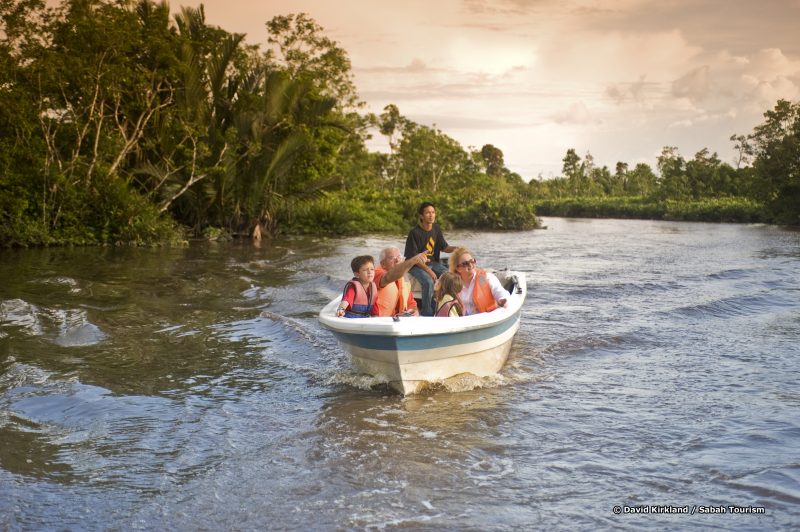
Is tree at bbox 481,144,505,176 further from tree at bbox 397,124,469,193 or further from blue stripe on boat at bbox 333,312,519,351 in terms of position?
blue stripe on boat at bbox 333,312,519,351

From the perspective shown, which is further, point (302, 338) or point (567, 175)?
point (567, 175)

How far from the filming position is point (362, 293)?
25.5 feet

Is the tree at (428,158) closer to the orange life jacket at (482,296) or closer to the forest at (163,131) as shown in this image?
the forest at (163,131)

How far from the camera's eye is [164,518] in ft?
15.6

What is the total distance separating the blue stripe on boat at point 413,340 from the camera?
269 inches

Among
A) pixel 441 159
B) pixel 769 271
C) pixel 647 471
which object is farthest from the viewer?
pixel 441 159

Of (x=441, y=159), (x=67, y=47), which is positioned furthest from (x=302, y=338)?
(x=441, y=159)

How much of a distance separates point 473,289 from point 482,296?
125mm

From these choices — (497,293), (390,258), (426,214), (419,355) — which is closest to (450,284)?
(497,293)

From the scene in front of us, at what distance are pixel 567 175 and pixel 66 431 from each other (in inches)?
3276

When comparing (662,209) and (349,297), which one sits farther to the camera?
(662,209)

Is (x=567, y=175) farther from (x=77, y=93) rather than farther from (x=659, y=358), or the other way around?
(x=659, y=358)

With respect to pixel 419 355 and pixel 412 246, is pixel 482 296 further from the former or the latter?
pixel 412 246

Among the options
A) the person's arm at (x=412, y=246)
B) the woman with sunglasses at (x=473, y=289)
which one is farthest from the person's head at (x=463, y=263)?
the person's arm at (x=412, y=246)
